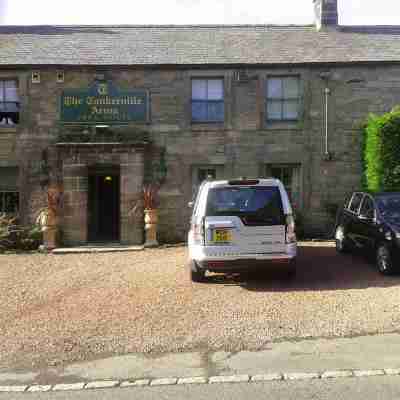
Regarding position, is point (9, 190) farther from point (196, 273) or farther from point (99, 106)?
point (196, 273)

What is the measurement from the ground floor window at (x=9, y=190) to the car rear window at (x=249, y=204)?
8870 millimetres

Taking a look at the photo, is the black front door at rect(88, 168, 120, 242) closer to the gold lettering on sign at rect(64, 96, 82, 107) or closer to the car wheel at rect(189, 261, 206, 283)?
the gold lettering on sign at rect(64, 96, 82, 107)

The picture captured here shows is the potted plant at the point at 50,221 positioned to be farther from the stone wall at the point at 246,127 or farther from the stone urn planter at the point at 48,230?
the stone wall at the point at 246,127

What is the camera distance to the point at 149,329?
6.00 m

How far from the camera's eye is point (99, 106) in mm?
14602

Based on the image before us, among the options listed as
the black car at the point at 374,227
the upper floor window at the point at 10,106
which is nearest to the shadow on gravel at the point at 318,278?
the black car at the point at 374,227

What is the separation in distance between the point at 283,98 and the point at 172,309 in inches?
391

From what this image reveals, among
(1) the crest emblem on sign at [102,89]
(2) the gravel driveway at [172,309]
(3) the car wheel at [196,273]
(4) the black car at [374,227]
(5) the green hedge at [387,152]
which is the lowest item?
(2) the gravel driveway at [172,309]

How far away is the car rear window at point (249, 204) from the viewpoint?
26.2 ft

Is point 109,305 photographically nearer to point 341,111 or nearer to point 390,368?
point 390,368

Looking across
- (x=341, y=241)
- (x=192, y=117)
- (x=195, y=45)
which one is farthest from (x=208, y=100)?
(x=341, y=241)

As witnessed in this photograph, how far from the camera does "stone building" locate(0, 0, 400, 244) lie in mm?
14531
